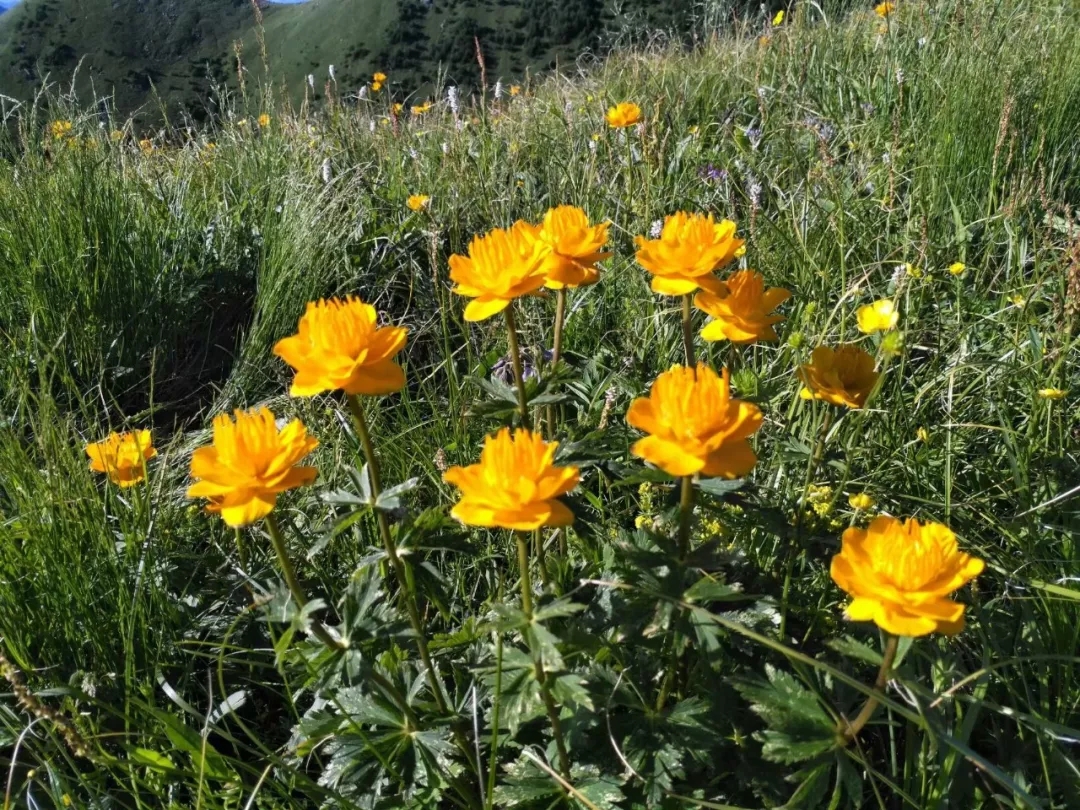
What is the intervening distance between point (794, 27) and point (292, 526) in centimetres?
387

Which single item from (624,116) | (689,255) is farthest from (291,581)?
(624,116)

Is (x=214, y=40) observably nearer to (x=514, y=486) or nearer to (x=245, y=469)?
(x=245, y=469)

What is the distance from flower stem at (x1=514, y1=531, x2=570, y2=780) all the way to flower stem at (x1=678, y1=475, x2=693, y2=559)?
188mm

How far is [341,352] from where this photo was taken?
32.5 inches

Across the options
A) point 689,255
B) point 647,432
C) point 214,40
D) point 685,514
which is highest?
point 689,255

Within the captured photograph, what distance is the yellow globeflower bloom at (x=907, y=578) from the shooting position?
0.69 meters

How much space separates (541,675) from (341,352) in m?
0.43

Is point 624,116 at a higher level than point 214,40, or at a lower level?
higher

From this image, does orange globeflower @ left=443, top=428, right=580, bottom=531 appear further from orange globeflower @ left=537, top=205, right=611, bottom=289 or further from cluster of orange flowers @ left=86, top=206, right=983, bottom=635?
orange globeflower @ left=537, top=205, right=611, bottom=289

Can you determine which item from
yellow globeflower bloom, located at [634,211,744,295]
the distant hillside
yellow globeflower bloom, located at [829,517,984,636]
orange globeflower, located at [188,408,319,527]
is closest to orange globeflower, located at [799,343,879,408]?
yellow globeflower bloom, located at [634,211,744,295]

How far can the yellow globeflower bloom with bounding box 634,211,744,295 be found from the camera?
976 millimetres

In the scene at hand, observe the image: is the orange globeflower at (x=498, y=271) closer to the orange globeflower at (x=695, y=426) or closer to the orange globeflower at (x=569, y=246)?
the orange globeflower at (x=569, y=246)

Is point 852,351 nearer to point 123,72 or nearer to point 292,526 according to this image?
point 292,526

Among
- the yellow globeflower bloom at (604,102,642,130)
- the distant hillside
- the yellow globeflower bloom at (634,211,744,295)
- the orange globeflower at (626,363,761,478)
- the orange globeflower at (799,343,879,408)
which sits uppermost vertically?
the yellow globeflower bloom at (634,211,744,295)
